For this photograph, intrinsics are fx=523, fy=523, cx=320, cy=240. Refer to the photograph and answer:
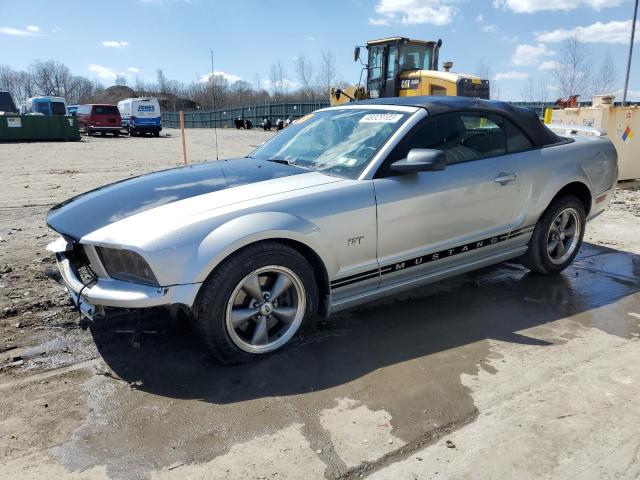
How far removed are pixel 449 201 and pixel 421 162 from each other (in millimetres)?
493

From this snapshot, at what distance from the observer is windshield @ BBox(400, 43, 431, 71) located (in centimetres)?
1450

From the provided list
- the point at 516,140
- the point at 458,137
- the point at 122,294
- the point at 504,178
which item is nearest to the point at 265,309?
the point at 122,294

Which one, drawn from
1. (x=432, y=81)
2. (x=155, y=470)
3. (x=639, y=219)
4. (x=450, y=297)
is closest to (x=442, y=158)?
(x=450, y=297)

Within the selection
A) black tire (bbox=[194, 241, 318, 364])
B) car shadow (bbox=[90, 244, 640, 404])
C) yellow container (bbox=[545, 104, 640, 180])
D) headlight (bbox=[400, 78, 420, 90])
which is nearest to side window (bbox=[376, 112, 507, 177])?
black tire (bbox=[194, 241, 318, 364])

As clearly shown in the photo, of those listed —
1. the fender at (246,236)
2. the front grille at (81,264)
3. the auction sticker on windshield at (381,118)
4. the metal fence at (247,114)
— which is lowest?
the front grille at (81,264)

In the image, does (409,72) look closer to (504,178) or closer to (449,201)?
(504,178)

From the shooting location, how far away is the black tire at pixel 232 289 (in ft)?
9.78

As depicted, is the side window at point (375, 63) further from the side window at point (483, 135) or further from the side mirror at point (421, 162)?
the side mirror at point (421, 162)

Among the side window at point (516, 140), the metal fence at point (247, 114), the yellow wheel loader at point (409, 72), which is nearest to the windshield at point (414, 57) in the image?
→ the yellow wheel loader at point (409, 72)

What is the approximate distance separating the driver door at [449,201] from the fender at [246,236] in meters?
0.54

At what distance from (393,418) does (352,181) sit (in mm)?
1540

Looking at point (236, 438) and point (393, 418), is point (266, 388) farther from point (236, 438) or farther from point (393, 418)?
point (393, 418)

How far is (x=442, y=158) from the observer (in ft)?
11.5

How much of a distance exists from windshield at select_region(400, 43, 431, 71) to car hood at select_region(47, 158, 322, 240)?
11.7m
